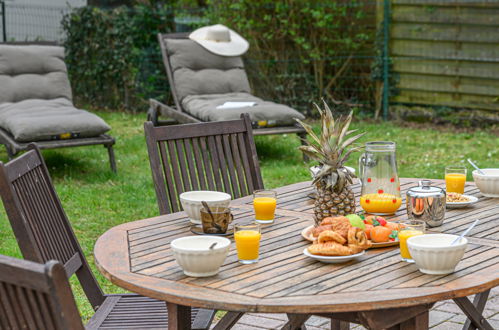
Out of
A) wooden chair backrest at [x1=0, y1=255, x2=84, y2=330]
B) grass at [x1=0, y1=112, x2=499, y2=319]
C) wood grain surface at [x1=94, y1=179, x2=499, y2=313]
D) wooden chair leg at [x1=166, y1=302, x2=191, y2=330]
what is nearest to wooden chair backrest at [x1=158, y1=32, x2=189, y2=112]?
grass at [x1=0, y1=112, x2=499, y2=319]

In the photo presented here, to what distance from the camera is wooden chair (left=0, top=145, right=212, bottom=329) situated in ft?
7.47

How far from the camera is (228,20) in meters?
10.1

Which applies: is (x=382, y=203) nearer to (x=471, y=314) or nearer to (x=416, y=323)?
(x=471, y=314)

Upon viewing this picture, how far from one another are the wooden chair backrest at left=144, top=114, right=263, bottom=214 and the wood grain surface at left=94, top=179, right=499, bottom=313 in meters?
0.56

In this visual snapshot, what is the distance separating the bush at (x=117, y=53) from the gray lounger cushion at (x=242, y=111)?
295 cm

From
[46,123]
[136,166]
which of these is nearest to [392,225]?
[46,123]

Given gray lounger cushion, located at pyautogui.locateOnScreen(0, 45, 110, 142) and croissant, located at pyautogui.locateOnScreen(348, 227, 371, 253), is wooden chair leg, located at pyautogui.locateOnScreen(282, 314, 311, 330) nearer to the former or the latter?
croissant, located at pyautogui.locateOnScreen(348, 227, 371, 253)

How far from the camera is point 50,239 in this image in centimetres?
250

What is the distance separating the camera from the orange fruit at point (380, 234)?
90.3 inches

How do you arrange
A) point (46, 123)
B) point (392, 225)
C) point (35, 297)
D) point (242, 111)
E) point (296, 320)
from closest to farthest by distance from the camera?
point (35, 297) → point (392, 225) → point (296, 320) → point (46, 123) → point (242, 111)

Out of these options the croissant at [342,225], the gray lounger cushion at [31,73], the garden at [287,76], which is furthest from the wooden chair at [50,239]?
the gray lounger cushion at [31,73]

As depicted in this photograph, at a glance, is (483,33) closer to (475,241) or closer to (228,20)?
(228,20)

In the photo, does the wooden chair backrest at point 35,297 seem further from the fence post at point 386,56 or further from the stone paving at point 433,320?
the fence post at point 386,56

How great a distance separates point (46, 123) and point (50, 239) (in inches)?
166
